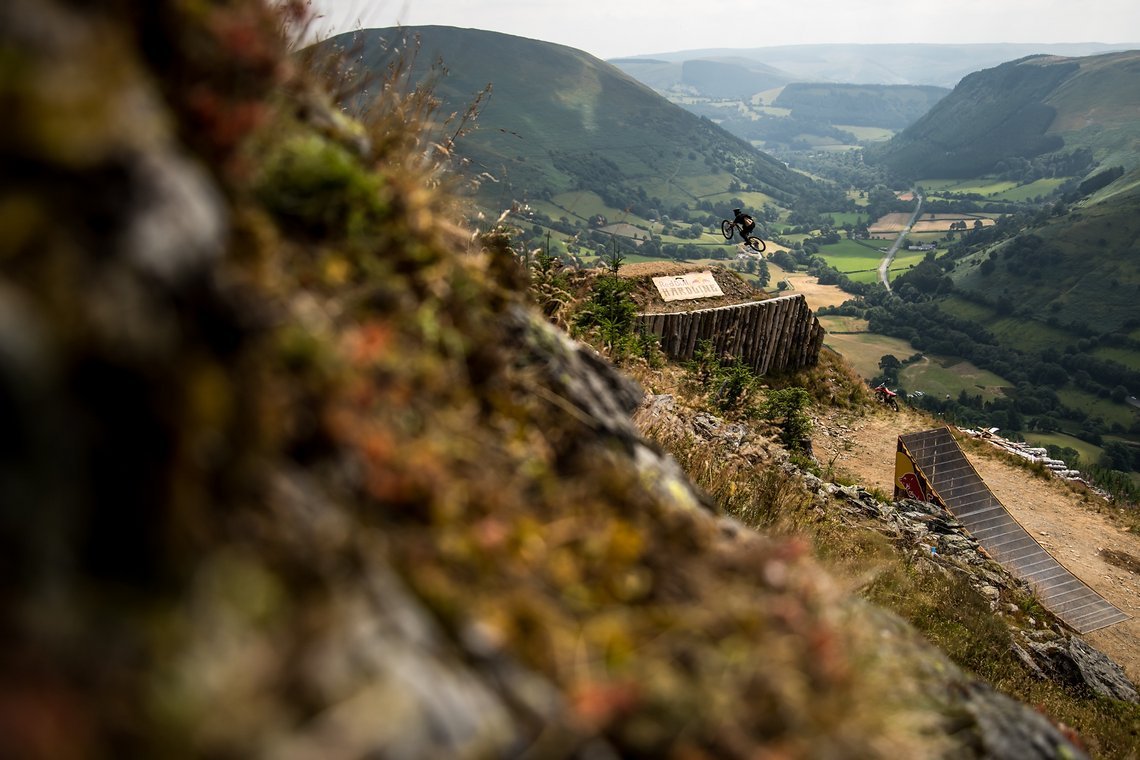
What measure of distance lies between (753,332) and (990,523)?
27.8 ft

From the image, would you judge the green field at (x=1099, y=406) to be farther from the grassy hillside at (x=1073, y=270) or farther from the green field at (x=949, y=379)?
the grassy hillside at (x=1073, y=270)

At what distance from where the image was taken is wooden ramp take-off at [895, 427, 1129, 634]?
551 inches

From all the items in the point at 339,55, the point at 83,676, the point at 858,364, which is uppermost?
the point at 339,55

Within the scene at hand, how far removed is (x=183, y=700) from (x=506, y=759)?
73 cm

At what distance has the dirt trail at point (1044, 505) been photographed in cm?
1468

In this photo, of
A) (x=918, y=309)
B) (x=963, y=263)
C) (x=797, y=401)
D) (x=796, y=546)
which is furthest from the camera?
(x=963, y=263)

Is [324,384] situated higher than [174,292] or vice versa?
[174,292]

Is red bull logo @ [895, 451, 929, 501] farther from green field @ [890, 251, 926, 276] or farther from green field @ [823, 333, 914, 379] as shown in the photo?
green field @ [890, 251, 926, 276]

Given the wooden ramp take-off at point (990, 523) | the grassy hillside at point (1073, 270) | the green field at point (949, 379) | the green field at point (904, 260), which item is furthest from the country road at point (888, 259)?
the wooden ramp take-off at point (990, 523)

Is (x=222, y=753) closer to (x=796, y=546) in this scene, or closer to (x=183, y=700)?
(x=183, y=700)

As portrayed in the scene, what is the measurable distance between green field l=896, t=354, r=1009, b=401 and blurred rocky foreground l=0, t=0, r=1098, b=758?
10686 cm

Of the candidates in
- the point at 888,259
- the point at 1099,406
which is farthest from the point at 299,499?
the point at 888,259

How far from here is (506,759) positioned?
1624 millimetres

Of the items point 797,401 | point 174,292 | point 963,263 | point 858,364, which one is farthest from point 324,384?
point 963,263
